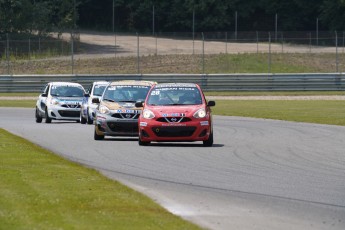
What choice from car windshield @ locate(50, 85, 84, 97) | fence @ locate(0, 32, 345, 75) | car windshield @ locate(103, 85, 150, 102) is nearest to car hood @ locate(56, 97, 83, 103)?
car windshield @ locate(50, 85, 84, 97)

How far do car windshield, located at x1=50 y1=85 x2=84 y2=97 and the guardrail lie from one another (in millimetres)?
18138

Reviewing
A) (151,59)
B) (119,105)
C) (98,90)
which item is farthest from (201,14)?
(119,105)

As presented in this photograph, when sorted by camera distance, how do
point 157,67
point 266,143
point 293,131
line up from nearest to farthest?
point 266,143 < point 293,131 < point 157,67

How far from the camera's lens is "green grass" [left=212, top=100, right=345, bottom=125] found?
36.0m

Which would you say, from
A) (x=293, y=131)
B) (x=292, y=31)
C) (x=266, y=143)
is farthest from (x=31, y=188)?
(x=292, y=31)

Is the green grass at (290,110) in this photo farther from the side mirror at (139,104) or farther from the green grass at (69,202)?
the green grass at (69,202)

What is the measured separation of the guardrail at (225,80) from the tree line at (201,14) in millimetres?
21048

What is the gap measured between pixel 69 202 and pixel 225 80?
44861 millimetres

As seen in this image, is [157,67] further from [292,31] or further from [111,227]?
[111,227]

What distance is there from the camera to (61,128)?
103 ft

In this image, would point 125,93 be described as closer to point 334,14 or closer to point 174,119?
point 174,119

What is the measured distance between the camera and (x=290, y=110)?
4156 centimetres

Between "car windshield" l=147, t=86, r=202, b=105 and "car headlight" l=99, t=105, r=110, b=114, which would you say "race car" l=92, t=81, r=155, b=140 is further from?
"car windshield" l=147, t=86, r=202, b=105

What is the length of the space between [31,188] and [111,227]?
342 centimetres
